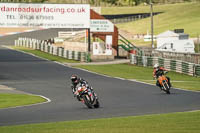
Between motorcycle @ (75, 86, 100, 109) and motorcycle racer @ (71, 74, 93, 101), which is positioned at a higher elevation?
motorcycle racer @ (71, 74, 93, 101)

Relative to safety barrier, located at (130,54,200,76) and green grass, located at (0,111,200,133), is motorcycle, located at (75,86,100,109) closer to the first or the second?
green grass, located at (0,111,200,133)

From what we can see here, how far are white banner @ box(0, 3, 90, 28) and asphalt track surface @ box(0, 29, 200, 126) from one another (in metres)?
11.9

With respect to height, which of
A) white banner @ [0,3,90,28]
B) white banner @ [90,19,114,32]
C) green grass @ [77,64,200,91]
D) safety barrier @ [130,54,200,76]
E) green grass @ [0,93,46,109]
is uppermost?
white banner @ [0,3,90,28]

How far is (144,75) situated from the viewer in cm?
5012

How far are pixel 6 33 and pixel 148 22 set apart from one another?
3568 cm

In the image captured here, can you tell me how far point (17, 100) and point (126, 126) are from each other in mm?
13022

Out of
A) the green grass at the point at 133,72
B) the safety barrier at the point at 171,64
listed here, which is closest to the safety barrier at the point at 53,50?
the safety barrier at the point at 171,64

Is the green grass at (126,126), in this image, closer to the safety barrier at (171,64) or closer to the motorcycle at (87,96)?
the motorcycle at (87,96)

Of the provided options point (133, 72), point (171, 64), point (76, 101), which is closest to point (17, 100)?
point (76, 101)

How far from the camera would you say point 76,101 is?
2956 centimetres

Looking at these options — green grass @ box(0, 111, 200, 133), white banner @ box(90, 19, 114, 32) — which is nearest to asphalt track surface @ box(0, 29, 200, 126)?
green grass @ box(0, 111, 200, 133)

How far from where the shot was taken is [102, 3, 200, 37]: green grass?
12781 centimetres

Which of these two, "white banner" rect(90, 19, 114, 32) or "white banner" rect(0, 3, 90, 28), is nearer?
"white banner" rect(0, 3, 90, 28)

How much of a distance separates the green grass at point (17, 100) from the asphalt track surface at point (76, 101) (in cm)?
82
